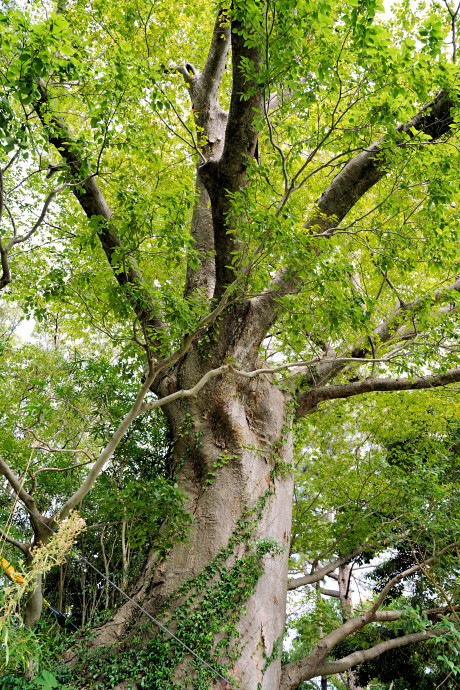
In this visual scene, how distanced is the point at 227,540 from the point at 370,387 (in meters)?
2.46

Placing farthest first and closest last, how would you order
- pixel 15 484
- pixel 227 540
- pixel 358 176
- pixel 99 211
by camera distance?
pixel 358 176
pixel 99 211
pixel 227 540
pixel 15 484

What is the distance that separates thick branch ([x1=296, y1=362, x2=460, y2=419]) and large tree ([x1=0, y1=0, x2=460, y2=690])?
0.03 meters

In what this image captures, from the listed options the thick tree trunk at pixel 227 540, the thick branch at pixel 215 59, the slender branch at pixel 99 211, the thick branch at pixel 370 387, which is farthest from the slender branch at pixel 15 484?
the thick branch at pixel 215 59

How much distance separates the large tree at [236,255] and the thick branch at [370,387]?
3cm

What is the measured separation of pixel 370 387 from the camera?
17.4 feet

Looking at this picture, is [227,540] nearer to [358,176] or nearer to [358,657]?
[358,657]

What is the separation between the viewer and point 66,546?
6.68 feet

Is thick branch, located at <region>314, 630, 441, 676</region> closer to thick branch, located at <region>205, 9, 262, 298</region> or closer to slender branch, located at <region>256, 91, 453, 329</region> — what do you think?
slender branch, located at <region>256, 91, 453, 329</region>

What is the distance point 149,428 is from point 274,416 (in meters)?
1.72

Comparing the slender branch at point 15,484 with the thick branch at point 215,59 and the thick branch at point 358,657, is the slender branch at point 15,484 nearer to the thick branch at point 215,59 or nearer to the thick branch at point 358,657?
the thick branch at point 358,657

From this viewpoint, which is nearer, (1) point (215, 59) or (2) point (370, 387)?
(2) point (370, 387)

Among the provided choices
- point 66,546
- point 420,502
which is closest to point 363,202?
point 420,502

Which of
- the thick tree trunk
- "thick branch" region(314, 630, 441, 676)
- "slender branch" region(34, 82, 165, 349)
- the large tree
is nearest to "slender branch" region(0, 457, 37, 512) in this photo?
the large tree

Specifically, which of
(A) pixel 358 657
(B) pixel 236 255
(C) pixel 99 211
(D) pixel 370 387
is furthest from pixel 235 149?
(A) pixel 358 657
